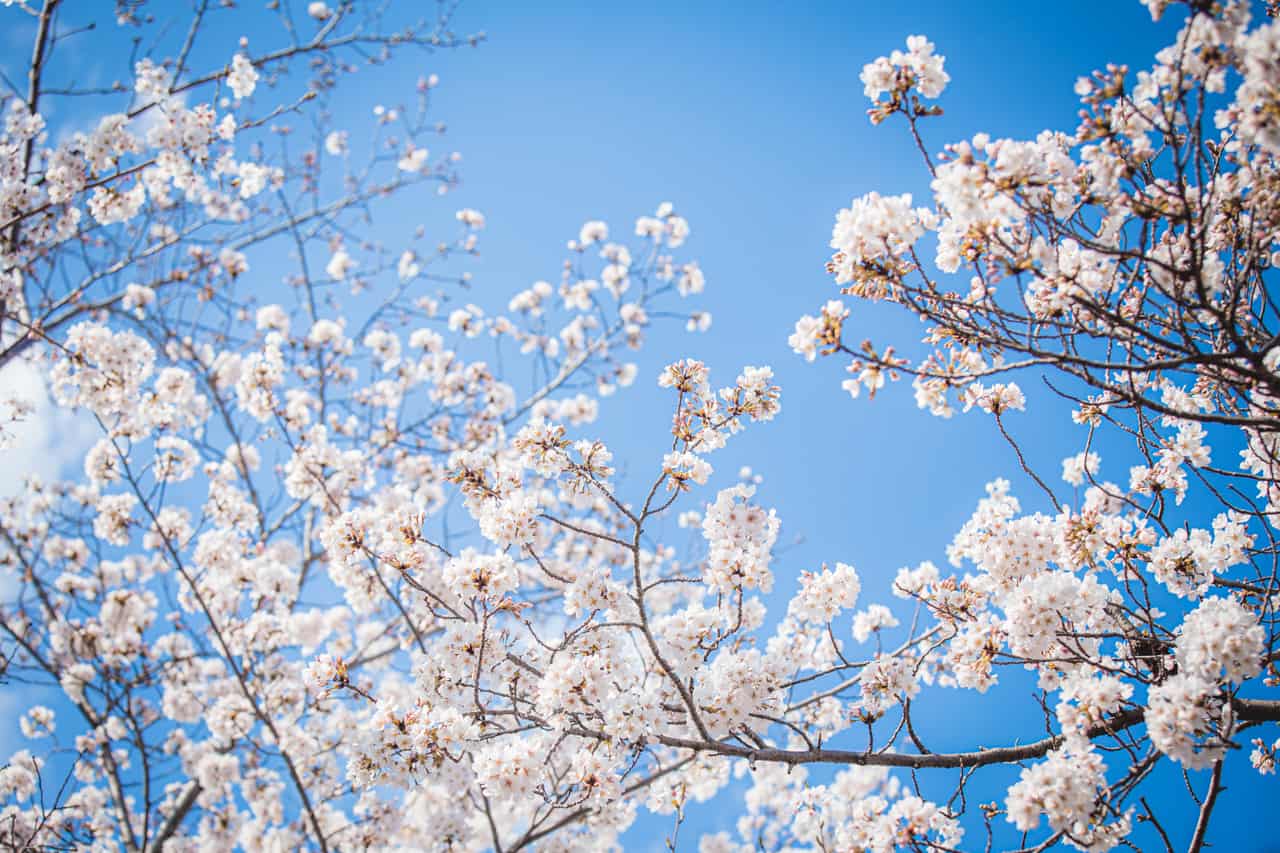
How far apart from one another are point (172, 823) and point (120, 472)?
353cm

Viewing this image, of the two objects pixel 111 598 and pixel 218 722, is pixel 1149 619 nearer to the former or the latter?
pixel 218 722

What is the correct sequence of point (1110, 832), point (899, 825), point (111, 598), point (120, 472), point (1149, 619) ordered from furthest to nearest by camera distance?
point (111, 598) → point (120, 472) → point (899, 825) → point (1149, 619) → point (1110, 832)

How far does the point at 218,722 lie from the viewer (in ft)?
20.7

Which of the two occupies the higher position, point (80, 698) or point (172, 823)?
point (80, 698)

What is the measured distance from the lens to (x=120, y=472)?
6.05 meters

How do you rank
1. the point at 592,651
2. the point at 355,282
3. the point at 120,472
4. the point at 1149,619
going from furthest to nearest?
the point at 355,282, the point at 120,472, the point at 592,651, the point at 1149,619

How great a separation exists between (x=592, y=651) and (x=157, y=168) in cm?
480

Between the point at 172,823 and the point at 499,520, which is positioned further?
the point at 172,823

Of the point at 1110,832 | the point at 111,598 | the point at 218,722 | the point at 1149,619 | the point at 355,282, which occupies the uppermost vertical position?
the point at 355,282

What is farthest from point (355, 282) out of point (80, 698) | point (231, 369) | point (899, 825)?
point (899, 825)

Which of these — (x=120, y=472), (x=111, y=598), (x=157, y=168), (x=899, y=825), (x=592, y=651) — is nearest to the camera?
(x=899, y=825)

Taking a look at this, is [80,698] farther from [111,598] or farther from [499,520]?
[499,520]

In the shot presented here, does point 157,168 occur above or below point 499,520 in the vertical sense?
above

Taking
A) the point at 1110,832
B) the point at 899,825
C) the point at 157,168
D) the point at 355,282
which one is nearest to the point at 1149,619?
the point at 1110,832
